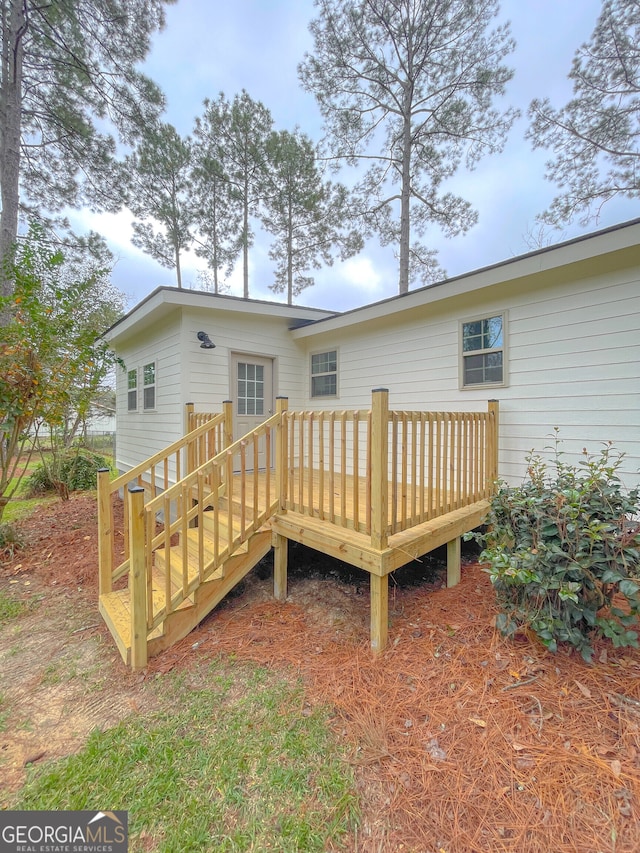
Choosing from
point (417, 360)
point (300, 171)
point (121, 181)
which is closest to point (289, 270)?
point (300, 171)

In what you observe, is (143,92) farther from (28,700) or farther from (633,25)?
(28,700)

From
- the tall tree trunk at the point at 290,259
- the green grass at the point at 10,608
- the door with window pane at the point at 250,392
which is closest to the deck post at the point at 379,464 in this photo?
the green grass at the point at 10,608

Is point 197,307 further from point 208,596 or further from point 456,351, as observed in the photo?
point 208,596

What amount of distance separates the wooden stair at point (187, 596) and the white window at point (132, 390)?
5.41m

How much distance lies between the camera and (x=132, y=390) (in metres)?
8.32

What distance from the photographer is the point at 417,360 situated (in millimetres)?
5441

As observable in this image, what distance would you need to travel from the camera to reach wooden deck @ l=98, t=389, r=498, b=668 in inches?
105

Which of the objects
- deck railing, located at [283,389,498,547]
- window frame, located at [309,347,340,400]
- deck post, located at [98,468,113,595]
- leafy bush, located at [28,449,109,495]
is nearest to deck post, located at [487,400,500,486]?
deck railing, located at [283,389,498,547]

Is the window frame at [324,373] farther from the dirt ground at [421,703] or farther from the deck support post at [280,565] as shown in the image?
the dirt ground at [421,703]

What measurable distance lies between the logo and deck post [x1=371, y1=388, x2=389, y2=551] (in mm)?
1960

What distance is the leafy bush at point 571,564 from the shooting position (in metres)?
2.18

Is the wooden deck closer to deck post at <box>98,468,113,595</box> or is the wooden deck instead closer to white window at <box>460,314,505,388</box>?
deck post at <box>98,468,113,595</box>

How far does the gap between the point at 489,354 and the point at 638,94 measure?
748 centimetres

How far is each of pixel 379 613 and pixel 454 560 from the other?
128 centimetres
